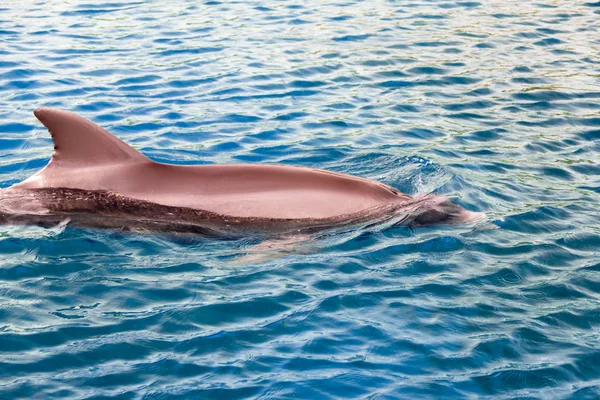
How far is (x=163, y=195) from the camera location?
692 centimetres

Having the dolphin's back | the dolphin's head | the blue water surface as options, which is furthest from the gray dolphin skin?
the dolphin's head

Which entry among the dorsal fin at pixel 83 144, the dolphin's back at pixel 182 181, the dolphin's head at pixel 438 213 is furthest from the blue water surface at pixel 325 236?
the dorsal fin at pixel 83 144

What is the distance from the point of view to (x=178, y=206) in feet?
22.6

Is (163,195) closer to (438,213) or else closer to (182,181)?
(182,181)

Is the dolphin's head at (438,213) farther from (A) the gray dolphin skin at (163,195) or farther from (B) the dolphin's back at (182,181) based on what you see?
(B) the dolphin's back at (182,181)

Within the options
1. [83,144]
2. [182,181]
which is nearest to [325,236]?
[182,181]

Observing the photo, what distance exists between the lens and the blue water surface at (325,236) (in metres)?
5.30

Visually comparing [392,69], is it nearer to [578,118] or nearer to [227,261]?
[578,118]

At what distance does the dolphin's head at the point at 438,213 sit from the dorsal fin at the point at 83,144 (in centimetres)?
236

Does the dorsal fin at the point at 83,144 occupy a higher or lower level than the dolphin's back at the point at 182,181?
higher

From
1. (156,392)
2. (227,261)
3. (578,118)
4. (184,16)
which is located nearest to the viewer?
(156,392)

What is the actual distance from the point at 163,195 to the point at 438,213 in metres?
2.37

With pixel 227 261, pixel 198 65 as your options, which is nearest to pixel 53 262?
pixel 227 261

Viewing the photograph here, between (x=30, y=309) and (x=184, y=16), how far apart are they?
1006 cm
